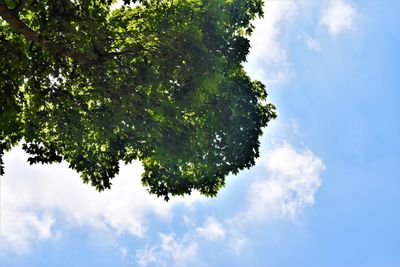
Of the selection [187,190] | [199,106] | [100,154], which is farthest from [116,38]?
[187,190]

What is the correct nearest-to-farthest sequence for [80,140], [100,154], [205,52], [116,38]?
[205,52], [116,38], [80,140], [100,154]

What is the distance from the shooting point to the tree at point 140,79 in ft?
48.5

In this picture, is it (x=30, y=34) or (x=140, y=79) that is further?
(x=140, y=79)

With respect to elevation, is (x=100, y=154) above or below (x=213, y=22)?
below

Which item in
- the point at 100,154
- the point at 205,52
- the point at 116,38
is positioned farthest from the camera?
the point at 100,154

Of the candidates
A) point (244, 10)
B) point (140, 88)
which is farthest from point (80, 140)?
point (244, 10)

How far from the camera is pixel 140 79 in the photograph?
15.8m

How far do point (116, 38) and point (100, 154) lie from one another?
5.94m

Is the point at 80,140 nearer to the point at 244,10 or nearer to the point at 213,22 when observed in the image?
the point at 213,22

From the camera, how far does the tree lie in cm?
1477

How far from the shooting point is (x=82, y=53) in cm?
1498

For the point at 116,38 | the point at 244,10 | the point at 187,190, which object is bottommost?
the point at 187,190

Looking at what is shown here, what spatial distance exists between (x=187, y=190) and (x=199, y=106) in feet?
17.5

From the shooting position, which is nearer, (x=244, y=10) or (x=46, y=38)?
(x=46, y=38)
